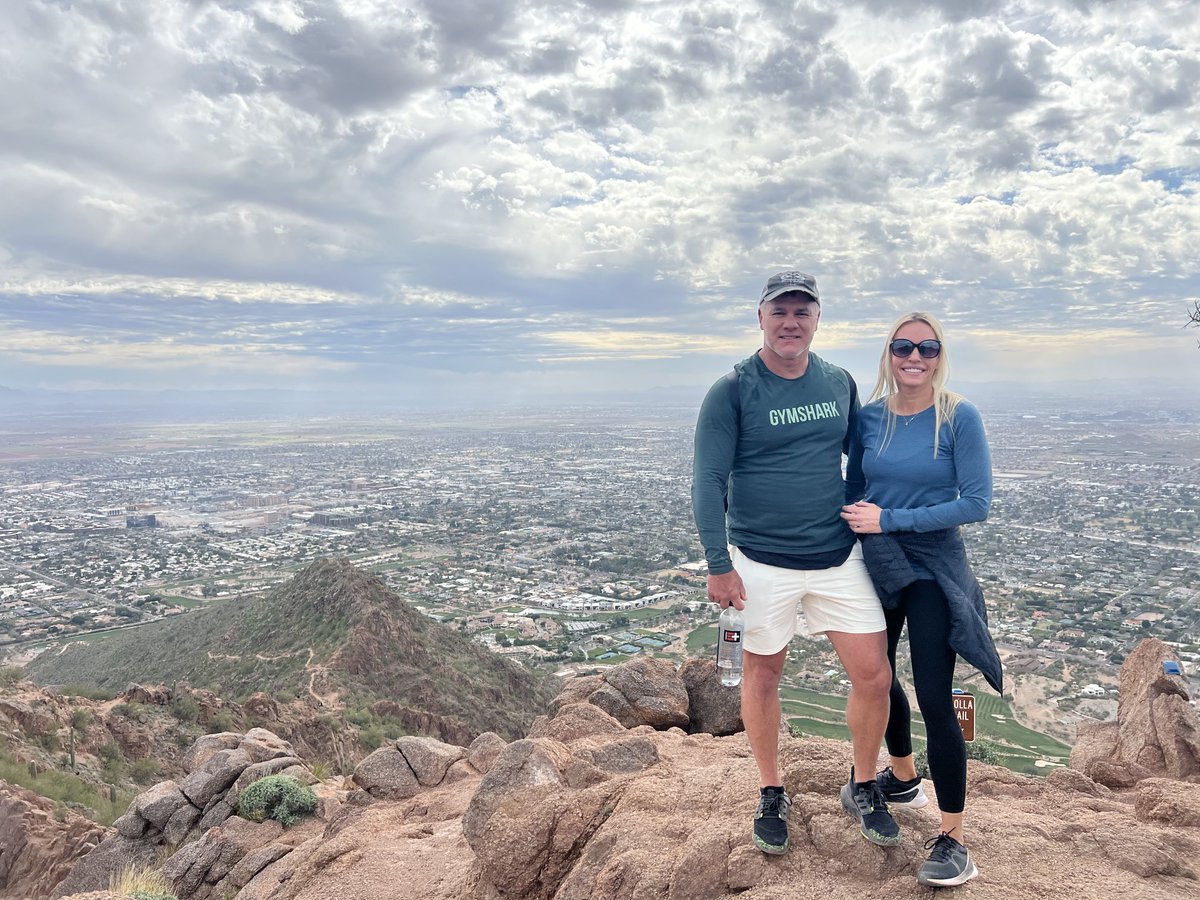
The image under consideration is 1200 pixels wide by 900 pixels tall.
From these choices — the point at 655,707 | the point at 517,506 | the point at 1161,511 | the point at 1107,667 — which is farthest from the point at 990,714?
the point at 517,506

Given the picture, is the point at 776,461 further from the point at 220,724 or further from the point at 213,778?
the point at 220,724

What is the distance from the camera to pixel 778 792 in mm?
5148

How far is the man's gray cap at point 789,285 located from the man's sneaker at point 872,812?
3371mm

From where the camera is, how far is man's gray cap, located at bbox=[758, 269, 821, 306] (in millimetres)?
4668

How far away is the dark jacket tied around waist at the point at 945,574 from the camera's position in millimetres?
4465

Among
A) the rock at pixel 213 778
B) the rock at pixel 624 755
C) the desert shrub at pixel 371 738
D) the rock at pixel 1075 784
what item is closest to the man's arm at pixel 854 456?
the rock at pixel 624 755

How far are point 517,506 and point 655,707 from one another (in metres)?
78.3

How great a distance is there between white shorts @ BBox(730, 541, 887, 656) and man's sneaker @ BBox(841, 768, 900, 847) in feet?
3.79

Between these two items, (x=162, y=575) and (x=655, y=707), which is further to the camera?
(x=162, y=575)

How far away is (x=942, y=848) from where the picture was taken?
452 cm

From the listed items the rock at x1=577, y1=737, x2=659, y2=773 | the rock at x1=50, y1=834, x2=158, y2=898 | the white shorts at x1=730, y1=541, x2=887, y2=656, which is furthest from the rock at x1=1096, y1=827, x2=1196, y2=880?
the rock at x1=50, y1=834, x2=158, y2=898

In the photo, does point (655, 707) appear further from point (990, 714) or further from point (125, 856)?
point (990, 714)

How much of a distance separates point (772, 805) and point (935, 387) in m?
3.09

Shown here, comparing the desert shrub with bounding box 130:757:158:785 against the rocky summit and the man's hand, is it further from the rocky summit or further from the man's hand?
the man's hand
